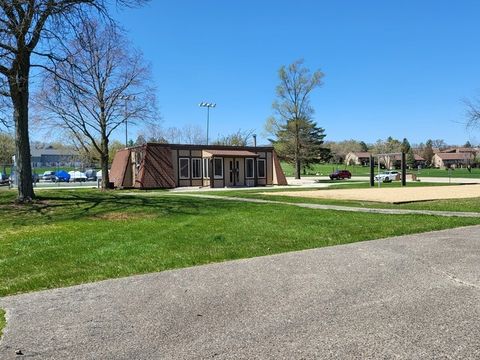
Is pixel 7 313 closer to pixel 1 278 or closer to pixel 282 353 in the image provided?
pixel 1 278

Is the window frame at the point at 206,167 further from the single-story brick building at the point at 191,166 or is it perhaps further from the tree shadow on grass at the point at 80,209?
the tree shadow on grass at the point at 80,209

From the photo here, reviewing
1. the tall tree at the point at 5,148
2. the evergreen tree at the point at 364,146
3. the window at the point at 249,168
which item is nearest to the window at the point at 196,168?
the window at the point at 249,168

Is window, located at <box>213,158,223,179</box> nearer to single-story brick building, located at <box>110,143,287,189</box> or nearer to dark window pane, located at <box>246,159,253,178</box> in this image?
single-story brick building, located at <box>110,143,287,189</box>

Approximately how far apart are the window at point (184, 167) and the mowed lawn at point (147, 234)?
23.8m

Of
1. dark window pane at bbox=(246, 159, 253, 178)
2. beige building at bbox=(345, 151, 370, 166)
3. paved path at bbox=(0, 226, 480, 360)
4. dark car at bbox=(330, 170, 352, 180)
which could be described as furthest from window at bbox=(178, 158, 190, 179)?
beige building at bbox=(345, 151, 370, 166)

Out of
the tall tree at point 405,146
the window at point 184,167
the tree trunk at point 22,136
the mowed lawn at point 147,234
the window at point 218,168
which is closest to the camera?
the mowed lawn at point 147,234

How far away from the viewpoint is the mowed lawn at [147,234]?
24.1ft

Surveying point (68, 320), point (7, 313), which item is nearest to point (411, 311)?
point (68, 320)

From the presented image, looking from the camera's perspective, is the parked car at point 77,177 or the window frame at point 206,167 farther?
the parked car at point 77,177

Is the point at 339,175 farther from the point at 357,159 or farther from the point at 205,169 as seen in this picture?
the point at 357,159

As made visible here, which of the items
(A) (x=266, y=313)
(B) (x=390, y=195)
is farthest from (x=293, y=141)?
(A) (x=266, y=313)

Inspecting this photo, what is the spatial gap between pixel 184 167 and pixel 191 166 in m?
0.66

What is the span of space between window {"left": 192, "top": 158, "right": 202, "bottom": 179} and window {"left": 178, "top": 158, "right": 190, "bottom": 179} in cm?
51

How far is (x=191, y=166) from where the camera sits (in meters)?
40.9
